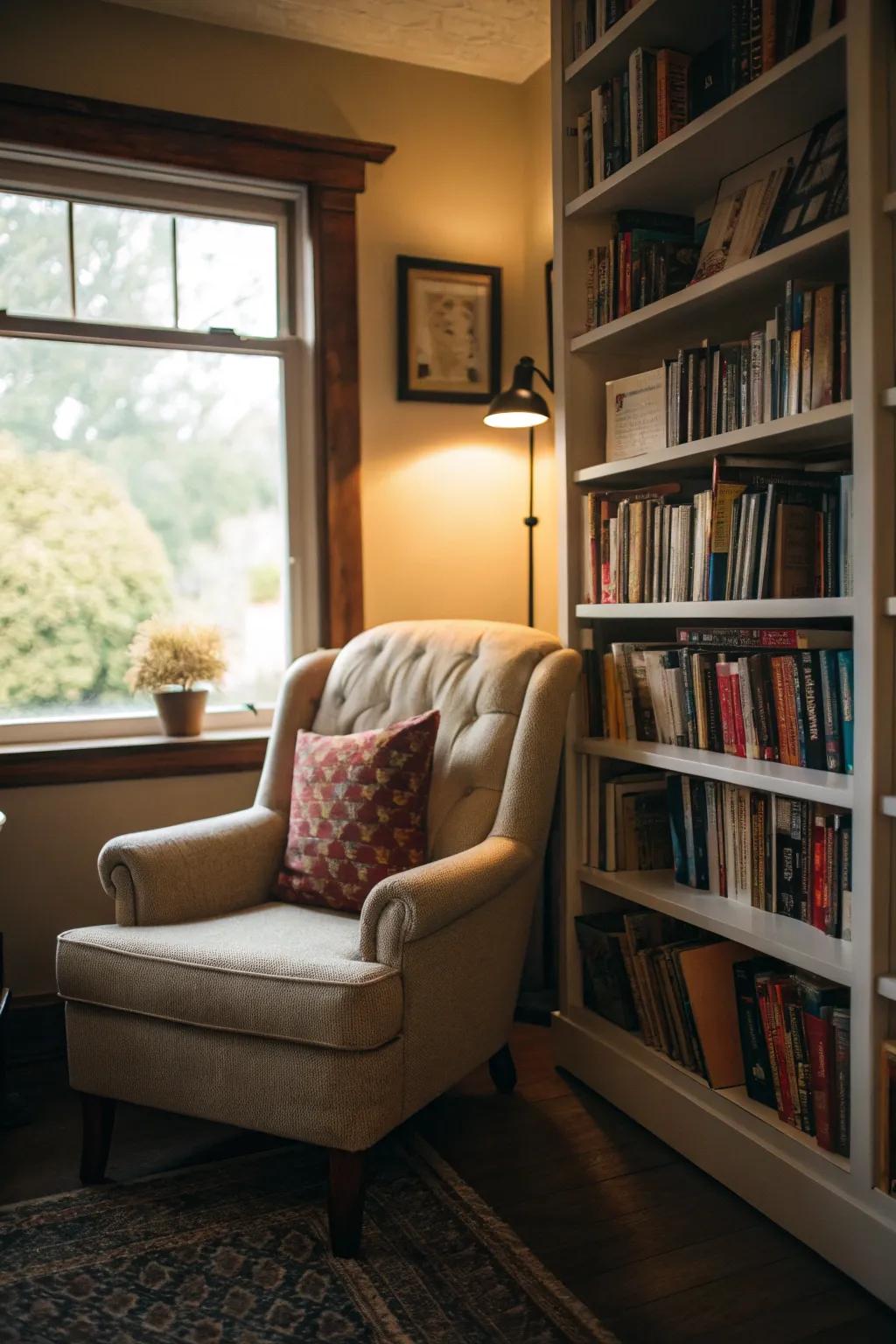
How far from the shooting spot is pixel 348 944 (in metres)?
2.08

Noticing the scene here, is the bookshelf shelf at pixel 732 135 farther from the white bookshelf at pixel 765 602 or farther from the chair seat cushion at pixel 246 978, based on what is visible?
the chair seat cushion at pixel 246 978

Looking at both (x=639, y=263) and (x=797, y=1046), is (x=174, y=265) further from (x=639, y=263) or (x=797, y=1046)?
(x=797, y=1046)

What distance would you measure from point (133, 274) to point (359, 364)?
65cm

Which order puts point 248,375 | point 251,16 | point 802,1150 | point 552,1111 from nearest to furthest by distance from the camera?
1. point 802,1150
2. point 552,1111
3. point 251,16
4. point 248,375

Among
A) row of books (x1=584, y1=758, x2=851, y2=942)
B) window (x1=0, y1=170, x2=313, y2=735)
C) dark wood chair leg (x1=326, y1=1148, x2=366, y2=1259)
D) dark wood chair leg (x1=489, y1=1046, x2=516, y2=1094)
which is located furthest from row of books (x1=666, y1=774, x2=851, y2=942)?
window (x1=0, y1=170, x2=313, y2=735)

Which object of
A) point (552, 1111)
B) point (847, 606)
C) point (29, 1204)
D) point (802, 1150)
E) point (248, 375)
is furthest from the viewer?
point (248, 375)

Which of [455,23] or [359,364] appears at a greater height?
[455,23]

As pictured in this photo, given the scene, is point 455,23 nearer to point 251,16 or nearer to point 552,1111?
point 251,16

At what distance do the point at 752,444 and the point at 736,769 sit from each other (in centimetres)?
59

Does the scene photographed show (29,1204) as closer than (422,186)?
Yes

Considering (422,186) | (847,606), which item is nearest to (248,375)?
(422,186)

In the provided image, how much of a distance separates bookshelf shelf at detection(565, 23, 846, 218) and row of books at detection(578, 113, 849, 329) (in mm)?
30

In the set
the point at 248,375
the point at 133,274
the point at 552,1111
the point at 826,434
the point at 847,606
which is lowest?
the point at 552,1111

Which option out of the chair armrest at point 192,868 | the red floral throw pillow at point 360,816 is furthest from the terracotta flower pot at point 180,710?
the red floral throw pillow at point 360,816
